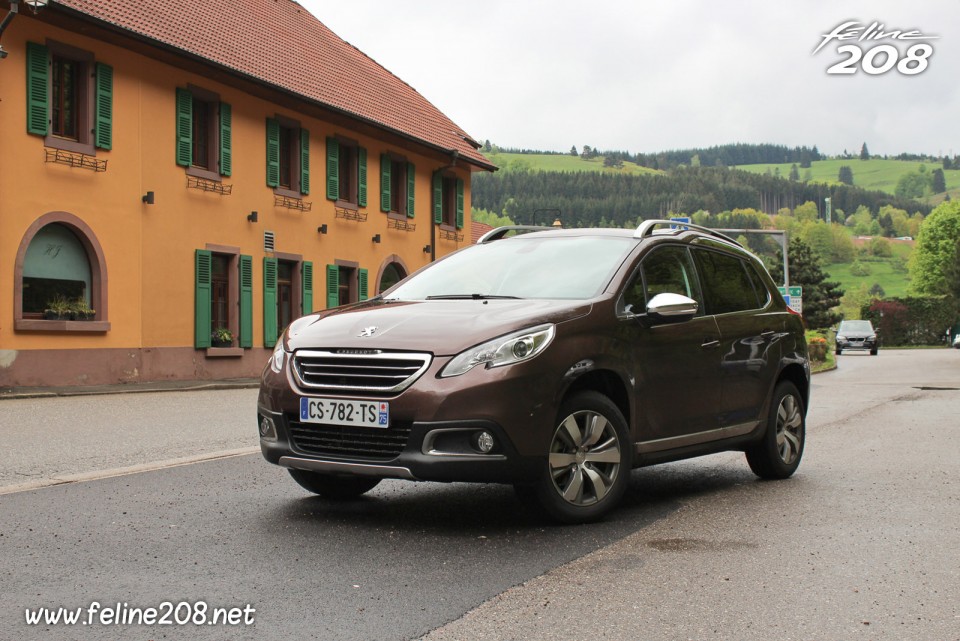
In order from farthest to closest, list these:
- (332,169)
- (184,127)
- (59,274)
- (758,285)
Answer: (332,169)
(184,127)
(59,274)
(758,285)

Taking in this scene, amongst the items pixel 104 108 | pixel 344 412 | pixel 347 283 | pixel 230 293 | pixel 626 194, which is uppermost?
pixel 626 194

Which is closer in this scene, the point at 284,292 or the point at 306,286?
the point at 284,292

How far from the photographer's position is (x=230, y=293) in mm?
25812

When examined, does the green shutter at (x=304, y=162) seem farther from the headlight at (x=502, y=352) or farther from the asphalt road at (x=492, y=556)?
the headlight at (x=502, y=352)

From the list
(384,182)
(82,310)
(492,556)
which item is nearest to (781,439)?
(492,556)

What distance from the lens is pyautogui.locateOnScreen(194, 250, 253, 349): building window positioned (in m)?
24.8

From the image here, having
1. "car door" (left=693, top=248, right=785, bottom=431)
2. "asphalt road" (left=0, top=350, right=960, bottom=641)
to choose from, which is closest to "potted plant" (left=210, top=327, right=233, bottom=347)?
"asphalt road" (left=0, top=350, right=960, bottom=641)

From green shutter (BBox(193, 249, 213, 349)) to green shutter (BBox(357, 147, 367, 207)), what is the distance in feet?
24.8

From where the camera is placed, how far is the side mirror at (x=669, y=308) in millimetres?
6621

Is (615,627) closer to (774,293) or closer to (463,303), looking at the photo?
(463,303)

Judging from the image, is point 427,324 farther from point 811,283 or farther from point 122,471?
point 811,283

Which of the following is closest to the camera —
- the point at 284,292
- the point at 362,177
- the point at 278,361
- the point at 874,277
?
the point at 278,361

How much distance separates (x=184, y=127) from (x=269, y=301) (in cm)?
502

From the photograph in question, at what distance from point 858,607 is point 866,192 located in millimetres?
194739
